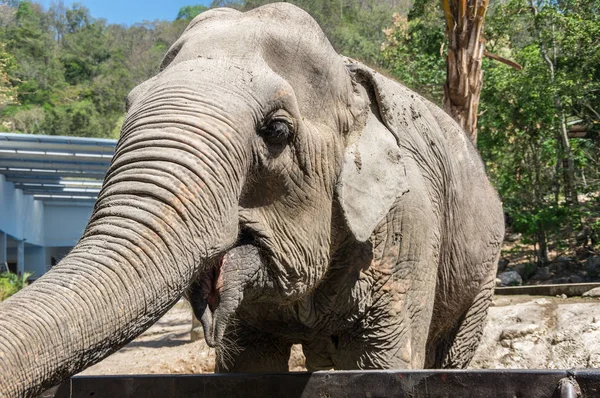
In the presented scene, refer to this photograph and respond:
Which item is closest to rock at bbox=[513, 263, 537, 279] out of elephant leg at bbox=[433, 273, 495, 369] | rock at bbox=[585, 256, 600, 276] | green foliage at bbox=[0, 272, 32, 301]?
rock at bbox=[585, 256, 600, 276]

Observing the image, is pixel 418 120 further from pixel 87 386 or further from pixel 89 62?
pixel 89 62

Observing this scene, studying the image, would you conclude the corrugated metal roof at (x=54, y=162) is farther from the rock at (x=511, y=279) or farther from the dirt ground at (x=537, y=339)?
the dirt ground at (x=537, y=339)

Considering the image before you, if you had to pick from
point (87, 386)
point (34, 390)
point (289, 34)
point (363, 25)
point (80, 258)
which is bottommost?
point (87, 386)

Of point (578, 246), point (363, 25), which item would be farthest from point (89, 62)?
point (578, 246)

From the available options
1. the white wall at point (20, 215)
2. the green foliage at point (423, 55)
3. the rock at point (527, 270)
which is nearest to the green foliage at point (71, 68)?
the white wall at point (20, 215)

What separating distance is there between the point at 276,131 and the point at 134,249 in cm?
89

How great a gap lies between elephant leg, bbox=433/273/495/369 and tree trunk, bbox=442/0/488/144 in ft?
16.4

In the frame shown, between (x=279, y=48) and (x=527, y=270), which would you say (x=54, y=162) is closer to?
(x=527, y=270)

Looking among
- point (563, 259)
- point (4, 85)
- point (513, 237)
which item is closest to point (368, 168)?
point (563, 259)

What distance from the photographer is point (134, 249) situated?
209 cm

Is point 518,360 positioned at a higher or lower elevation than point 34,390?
lower

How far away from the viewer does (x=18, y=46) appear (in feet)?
234

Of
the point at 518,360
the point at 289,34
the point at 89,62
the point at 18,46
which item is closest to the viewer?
the point at 289,34

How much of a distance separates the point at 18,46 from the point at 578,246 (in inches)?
2544
